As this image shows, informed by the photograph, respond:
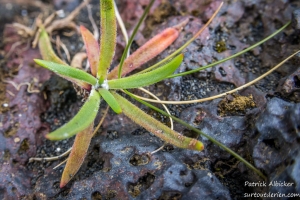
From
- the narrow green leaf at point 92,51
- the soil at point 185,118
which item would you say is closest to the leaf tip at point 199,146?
the soil at point 185,118

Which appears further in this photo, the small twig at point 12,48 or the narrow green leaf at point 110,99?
the small twig at point 12,48

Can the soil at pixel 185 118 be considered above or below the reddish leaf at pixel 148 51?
below

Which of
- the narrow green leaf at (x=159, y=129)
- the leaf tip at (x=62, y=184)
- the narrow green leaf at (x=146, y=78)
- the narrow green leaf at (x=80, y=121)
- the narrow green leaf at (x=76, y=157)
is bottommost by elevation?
the leaf tip at (x=62, y=184)

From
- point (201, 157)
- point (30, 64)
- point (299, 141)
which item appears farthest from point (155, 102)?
point (30, 64)

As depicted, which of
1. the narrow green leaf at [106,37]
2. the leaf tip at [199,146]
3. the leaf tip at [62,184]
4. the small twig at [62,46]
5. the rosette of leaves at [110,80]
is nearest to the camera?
the leaf tip at [199,146]

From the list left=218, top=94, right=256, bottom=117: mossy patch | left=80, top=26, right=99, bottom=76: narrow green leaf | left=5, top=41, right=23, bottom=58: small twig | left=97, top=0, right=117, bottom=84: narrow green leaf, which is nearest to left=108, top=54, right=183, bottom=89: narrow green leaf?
left=97, top=0, right=117, bottom=84: narrow green leaf

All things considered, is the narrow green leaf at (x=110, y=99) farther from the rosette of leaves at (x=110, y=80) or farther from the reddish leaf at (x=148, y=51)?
the reddish leaf at (x=148, y=51)

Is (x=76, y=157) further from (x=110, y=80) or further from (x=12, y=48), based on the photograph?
(x=12, y=48)

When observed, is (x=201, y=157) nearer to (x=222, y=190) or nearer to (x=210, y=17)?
(x=222, y=190)
